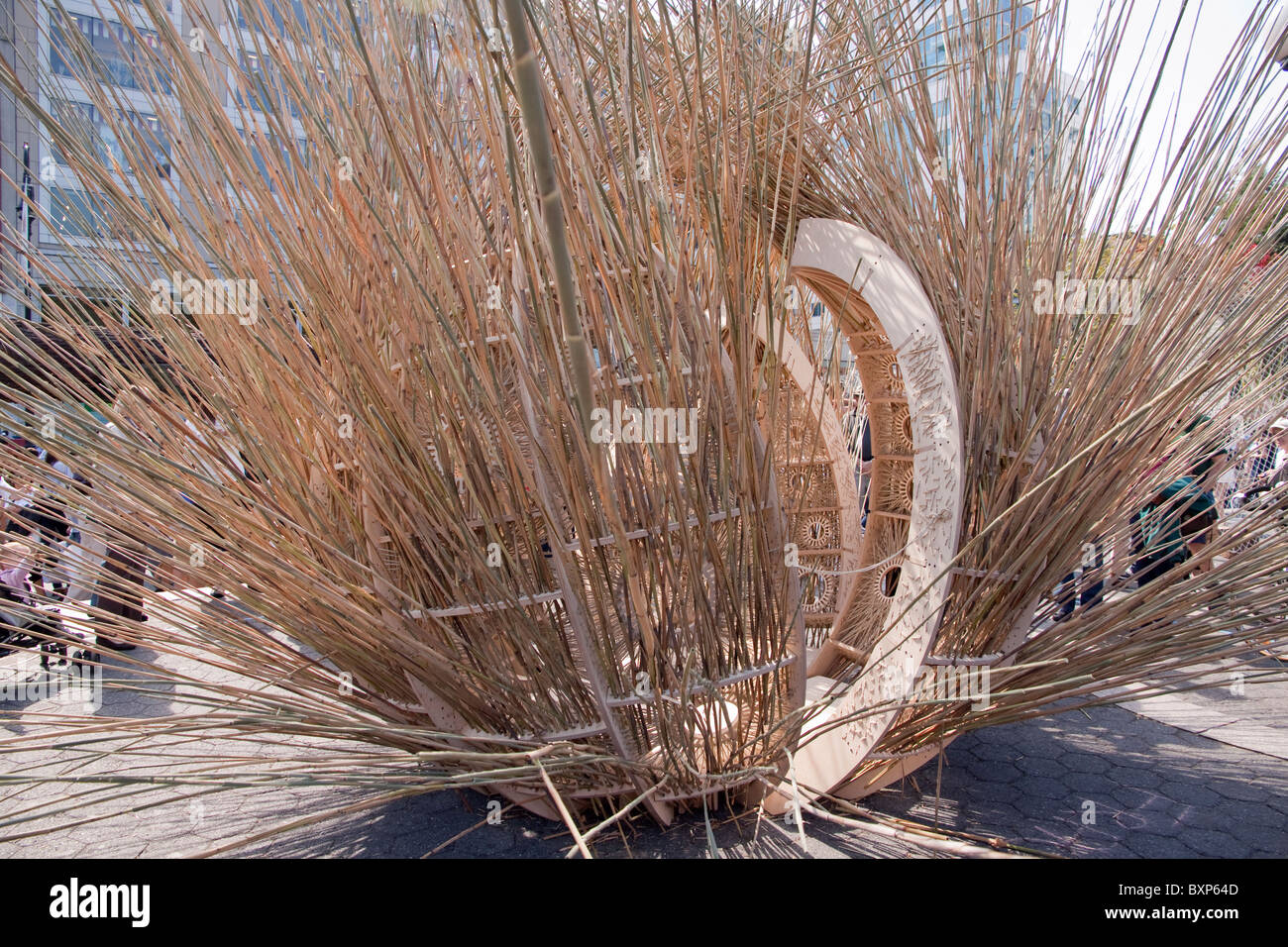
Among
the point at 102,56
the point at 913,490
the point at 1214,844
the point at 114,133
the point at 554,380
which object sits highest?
the point at 102,56

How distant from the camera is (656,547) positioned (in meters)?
1.50

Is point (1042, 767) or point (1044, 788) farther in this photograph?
point (1042, 767)

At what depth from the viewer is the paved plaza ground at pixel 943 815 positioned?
5.83 ft

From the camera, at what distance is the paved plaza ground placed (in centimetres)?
178

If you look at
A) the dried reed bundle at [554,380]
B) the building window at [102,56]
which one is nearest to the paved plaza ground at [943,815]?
the dried reed bundle at [554,380]

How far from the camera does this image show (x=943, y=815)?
200 cm

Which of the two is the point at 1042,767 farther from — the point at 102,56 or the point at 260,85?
the point at 102,56

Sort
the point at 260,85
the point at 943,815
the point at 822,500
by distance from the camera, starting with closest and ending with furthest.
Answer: the point at 260,85 → the point at 943,815 → the point at 822,500

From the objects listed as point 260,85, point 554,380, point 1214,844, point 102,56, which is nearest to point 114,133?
point 102,56

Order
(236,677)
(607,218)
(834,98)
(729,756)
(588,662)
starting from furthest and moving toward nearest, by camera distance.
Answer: (236,677) < (834,98) < (729,756) < (588,662) < (607,218)

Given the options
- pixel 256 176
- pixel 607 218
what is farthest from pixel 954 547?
pixel 256 176

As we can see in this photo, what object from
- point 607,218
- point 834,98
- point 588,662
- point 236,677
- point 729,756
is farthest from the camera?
Result: point 236,677
